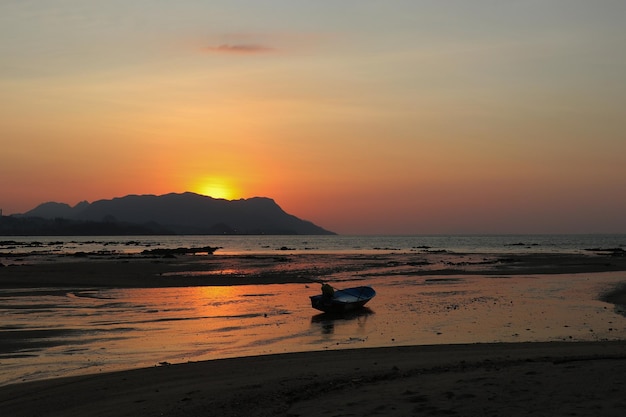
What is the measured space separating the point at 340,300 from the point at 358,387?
51.9 ft

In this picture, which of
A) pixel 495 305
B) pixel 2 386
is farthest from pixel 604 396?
pixel 495 305

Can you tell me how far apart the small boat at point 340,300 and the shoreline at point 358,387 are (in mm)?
10829

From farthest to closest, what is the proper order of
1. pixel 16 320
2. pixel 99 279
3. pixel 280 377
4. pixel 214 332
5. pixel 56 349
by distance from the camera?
pixel 99 279 → pixel 16 320 → pixel 214 332 → pixel 56 349 → pixel 280 377

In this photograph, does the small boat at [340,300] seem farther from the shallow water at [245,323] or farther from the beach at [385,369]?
the beach at [385,369]

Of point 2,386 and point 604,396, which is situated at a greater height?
point 604,396

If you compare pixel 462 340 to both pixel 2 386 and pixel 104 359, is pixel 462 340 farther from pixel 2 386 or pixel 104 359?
pixel 2 386

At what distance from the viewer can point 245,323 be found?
933 inches

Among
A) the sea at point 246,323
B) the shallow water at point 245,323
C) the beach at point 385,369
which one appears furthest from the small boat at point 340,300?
the beach at point 385,369

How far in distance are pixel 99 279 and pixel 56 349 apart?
29652mm

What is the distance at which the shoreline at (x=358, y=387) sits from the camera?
1006cm

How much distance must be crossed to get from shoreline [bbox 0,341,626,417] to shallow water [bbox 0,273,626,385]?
2222 mm

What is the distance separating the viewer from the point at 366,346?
1875 cm

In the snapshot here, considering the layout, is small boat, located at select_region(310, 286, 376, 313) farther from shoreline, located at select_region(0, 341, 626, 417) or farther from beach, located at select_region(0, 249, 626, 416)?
shoreline, located at select_region(0, 341, 626, 417)

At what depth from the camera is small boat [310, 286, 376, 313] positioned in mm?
27344
